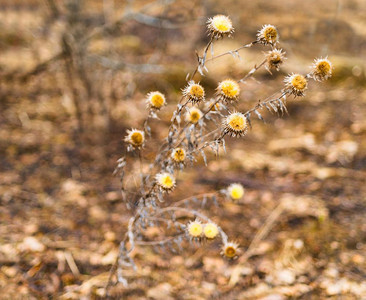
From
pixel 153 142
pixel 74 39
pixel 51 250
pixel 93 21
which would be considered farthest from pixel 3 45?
pixel 51 250

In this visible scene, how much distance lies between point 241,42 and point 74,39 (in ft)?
15.7

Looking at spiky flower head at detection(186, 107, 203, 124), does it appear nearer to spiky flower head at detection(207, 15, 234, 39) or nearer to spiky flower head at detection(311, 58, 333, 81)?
spiky flower head at detection(207, 15, 234, 39)

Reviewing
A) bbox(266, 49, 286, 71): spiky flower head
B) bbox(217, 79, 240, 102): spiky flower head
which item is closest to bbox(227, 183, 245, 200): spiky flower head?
bbox(217, 79, 240, 102): spiky flower head

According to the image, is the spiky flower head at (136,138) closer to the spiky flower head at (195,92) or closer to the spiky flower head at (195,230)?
the spiky flower head at (195,92)

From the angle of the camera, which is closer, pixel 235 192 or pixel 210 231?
pixel 210 231

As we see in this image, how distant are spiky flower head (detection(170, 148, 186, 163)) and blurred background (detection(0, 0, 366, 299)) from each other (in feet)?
1.80

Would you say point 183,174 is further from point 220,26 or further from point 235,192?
point 220,26

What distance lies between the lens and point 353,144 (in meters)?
4.28

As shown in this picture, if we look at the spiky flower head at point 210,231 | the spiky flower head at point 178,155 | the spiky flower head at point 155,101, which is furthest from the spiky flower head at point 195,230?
the spiky flower head at point 155,101

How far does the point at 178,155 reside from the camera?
65.5 inches

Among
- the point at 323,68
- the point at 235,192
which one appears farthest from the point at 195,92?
the point at 235,192

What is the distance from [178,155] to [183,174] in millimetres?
2227

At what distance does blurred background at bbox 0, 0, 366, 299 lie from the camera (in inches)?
94.3

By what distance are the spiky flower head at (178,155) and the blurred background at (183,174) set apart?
550mm
